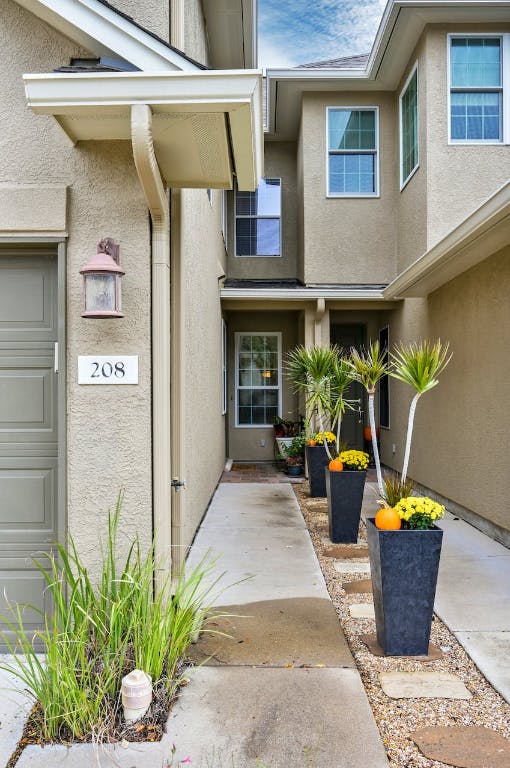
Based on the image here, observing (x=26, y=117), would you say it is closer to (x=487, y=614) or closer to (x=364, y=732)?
(x=364, y=732)

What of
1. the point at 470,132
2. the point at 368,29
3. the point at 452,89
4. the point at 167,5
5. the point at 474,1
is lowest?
the point at 167,5

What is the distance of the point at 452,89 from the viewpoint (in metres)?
8.17

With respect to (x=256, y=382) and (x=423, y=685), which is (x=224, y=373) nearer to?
(x=256, y=382)

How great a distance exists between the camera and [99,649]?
2979 millimetres

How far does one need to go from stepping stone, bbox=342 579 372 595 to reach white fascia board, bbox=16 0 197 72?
383cm

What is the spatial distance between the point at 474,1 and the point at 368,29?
1080cm

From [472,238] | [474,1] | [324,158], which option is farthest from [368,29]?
[472,238]

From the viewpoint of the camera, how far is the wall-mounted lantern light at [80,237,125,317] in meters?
3.19

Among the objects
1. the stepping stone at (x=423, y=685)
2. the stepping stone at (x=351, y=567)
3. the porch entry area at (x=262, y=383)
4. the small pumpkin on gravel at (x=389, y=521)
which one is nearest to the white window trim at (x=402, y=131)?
the porch entry area at (x=262, y=383)

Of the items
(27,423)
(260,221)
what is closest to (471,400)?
(27,423)

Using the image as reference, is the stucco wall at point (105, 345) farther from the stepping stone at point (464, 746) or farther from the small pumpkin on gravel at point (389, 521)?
the stepping stone at point (464, 746)

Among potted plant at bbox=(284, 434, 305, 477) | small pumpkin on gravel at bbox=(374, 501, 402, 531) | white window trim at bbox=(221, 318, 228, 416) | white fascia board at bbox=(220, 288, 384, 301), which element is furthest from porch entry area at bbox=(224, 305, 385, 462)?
small pumpkin on gravel at bbox=(374, 501, 402, 531)

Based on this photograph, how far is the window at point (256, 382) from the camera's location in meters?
11.9

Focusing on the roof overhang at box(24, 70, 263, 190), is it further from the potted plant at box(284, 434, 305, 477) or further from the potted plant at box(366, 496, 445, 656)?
the potted plant at box(284, 434, 305, 477)
